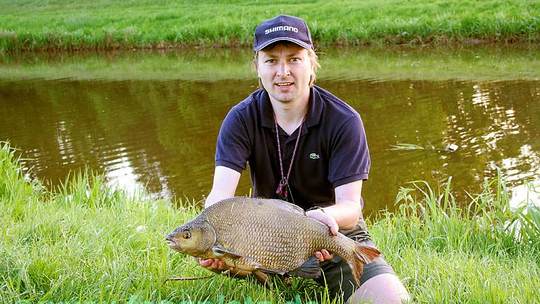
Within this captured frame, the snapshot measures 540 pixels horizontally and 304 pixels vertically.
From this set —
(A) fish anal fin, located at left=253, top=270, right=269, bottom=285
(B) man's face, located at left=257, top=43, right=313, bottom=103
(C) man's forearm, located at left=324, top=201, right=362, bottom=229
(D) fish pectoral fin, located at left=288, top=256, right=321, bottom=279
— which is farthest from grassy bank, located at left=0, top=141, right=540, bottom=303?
(B) man's face, located at left=257, top=43, right=313, bottom=103

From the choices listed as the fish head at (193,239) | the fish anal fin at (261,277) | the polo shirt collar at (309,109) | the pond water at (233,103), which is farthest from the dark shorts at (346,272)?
the pond water at (233,103)

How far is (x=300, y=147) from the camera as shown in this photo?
139 inches

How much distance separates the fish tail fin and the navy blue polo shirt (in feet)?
1.25

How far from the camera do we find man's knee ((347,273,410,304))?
10.5 ft

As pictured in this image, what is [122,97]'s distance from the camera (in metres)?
15.0

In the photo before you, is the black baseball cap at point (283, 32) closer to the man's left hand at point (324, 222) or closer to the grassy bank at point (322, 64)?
the man's left hand at point (324, 222)

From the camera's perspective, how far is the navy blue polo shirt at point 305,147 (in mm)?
3438

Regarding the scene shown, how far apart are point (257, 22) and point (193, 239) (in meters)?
19.1

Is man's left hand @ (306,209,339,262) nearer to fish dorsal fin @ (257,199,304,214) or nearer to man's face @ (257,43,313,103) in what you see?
fish dorsal fin @ (257,199,304,214)

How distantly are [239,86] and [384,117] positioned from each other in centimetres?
511

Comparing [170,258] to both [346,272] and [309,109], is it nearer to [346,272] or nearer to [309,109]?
[346,272]

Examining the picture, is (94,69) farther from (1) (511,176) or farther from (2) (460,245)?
(2) (460,245)

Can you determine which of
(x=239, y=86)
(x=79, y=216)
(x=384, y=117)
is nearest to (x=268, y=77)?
(x=79, y=216)

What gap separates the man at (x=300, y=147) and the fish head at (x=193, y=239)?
500 millimetres
